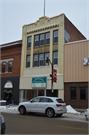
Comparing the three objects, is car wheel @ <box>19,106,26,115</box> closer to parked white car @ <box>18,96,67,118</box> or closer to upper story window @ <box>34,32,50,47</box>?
parked white car @ <box>18,96,67,118</box>

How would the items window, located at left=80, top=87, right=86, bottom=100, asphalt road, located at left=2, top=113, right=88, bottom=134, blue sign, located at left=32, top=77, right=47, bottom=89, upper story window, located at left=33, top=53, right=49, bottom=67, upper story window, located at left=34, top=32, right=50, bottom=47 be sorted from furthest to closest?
upper story window, located at left=34, top=32, right=50, bottom=47 < upper story window, located at left=33, top=53, right=49, bottom=67 < blue sign, located at left=32, top=77, right=47, bottom=89 < window, located at left=80, top=87, right=86, bottom=100 < asphalt road, located at left=2, top=113, right=88, bottom=134

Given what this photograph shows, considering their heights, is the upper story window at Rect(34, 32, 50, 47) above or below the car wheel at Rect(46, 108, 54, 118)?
above

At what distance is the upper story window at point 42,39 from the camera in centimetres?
2307

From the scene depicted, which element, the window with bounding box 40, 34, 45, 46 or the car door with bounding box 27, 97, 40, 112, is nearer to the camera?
the car door with bounding box 27, 97, 40, 112

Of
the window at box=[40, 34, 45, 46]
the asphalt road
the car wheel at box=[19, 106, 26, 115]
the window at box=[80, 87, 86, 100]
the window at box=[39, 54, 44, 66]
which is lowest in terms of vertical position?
the car wheel at box=[19, 106, 26, 115]

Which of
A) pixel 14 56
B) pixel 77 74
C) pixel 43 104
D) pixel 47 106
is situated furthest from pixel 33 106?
pixel 14 56

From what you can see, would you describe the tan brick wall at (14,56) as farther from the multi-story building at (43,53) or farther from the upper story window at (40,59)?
the upper story window at (40,59)

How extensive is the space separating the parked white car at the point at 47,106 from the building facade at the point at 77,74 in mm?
6174

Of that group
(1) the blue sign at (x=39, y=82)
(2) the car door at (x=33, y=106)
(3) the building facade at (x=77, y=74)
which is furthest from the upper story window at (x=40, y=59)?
(2) the car door at (x=33, y=106)

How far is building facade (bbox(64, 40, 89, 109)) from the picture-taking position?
1880 cm

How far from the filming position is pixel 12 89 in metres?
25.1

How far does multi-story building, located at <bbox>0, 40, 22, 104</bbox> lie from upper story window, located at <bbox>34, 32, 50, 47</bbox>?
9.82 feet

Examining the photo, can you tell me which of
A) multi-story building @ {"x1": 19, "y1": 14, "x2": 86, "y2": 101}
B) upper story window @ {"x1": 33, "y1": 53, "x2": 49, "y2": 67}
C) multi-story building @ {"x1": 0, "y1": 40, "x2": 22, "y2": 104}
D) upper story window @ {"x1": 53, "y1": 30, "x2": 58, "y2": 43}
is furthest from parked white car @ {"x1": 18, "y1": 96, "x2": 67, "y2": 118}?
upper story window @ {"x1": 53, "y1": 30, "x2": 58, "y2": 43}

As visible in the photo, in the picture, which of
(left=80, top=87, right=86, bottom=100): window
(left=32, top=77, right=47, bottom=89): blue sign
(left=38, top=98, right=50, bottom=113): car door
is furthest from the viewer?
(left=32, top=77, right=47, bottom=89): blue sign
